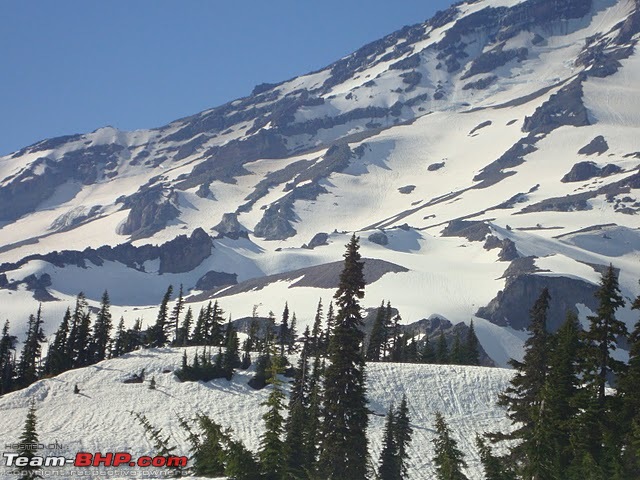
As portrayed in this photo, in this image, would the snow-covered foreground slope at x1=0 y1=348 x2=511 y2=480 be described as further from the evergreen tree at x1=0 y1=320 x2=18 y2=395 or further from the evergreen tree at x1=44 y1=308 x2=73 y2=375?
the evergreen tree at x1=0 y1=320 x2=18 y2=395

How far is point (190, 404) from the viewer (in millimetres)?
91812

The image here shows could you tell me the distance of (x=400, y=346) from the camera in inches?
5167

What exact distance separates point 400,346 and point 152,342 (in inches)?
1505

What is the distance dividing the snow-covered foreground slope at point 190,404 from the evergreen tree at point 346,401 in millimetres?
35127

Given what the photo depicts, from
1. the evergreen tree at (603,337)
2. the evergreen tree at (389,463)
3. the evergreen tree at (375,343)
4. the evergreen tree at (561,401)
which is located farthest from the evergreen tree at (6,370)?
the evergreen tree at (603,337)

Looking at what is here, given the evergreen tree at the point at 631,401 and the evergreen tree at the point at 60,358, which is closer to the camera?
the evergreen tree at the point at 631,401

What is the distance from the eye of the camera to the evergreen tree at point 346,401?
4056cm

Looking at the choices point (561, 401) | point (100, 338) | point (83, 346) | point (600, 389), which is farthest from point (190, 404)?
point (600, 389)

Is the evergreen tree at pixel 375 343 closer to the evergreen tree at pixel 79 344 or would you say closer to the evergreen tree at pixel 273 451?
the evergreen tree at pixel 79 344

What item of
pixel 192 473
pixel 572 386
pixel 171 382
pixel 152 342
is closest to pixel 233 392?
pixel 171 382

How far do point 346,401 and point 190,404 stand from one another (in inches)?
2138

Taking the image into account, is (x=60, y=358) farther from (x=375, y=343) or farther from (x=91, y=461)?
(x=91, y=461)

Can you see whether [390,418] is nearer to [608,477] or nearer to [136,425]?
[608,477]

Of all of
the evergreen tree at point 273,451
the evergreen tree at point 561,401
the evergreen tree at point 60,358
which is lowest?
the evergreen tree at point 273,451
